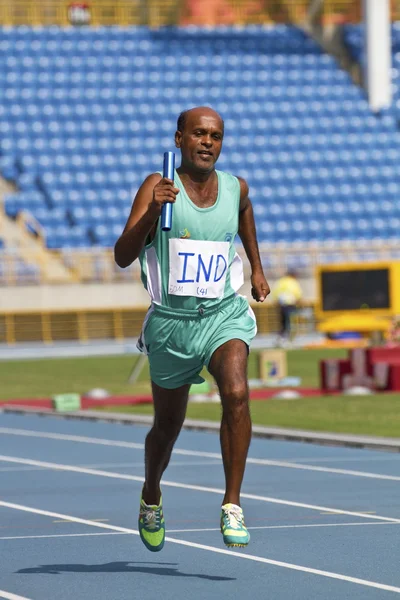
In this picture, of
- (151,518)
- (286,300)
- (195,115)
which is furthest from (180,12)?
(151,518)

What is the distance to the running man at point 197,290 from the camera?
672 centimetres

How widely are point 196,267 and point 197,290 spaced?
0.36 feet

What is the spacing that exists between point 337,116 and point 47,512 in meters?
35.7

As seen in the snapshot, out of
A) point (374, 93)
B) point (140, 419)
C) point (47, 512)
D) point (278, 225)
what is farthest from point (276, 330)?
point (47, 512)

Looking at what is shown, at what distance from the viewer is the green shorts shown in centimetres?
687

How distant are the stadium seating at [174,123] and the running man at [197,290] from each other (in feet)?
101

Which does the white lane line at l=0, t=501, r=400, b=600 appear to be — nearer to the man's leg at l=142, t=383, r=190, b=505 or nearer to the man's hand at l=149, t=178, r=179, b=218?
the man's leg at l=142, t=383, r=190, b=505

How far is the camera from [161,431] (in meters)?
7.11

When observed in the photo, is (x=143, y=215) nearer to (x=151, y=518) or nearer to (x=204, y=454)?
(x=151, y=518)

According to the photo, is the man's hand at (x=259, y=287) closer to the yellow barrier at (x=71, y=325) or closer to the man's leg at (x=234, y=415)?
the man's leg at (x=234, y=415)

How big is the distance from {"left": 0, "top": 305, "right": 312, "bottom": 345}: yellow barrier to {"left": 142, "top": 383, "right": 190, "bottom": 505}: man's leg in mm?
30329

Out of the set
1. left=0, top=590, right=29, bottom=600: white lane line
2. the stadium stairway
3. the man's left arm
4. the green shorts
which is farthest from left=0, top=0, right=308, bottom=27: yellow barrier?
left=0, top=590, right=29, bottom=600: white lane line

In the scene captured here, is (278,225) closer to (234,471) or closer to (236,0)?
(236,0)

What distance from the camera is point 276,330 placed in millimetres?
39656
